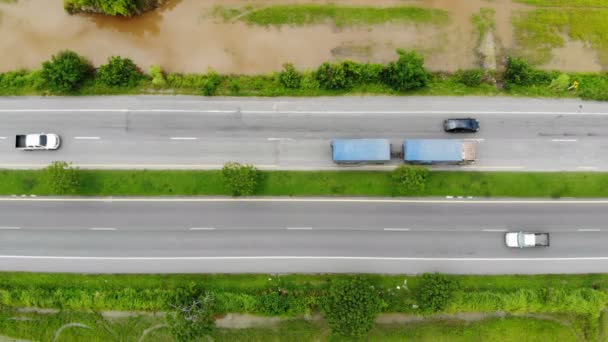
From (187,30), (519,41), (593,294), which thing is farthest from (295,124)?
(593,294)

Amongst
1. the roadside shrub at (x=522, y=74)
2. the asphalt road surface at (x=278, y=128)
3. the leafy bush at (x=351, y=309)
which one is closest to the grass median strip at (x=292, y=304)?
the leafy bush at (x=351, y=309)

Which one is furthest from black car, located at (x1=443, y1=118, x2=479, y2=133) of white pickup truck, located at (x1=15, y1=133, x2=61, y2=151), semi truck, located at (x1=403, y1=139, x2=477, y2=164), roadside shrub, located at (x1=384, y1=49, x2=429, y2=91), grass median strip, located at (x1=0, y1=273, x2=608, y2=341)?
white pickup truck, located at (x1=15, y1=133, x2=61, y2=151)

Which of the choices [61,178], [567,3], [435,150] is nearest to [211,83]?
[61,178]

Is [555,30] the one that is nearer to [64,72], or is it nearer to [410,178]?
[410,178]

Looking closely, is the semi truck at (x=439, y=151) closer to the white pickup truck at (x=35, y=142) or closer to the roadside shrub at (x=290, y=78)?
the roadside shrub at (x=290, y=78)

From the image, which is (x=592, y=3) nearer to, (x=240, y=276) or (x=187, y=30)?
(x=187, y=30)

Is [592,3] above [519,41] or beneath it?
above
